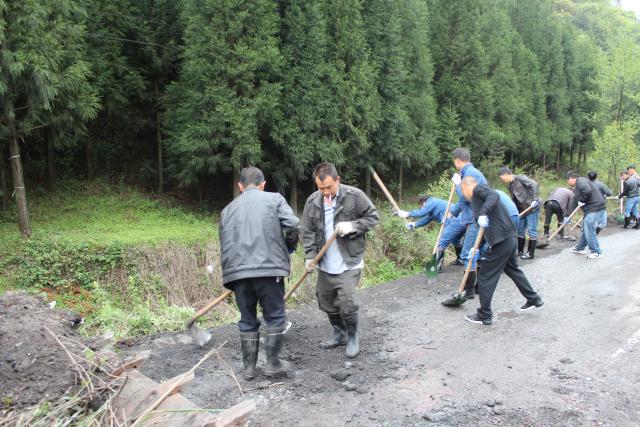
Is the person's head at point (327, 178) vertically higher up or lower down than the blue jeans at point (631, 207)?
higher up

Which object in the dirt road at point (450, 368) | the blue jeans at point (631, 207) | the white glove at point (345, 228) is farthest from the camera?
the blue jeans at point (631, 207)

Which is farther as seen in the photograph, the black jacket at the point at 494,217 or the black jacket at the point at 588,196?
the black jacket at the point at 588,196

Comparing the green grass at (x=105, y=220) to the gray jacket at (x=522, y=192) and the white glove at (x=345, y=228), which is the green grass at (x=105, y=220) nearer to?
the white glove at (x=345, y=228)

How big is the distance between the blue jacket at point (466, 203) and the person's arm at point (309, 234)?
2.54 m

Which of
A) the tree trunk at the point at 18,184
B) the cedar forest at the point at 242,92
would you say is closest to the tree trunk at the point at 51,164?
the cedar forest at the point at 242,92

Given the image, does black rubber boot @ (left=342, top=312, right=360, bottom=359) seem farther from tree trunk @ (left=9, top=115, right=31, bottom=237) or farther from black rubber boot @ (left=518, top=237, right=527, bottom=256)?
tree trunk @ (left=9, top=115, right=31, bottom=237)

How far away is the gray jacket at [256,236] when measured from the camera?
4551 mm

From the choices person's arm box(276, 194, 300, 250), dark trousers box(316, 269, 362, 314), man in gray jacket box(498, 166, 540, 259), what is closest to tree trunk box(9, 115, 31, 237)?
dark trousers box(316, 269, 362, 314)

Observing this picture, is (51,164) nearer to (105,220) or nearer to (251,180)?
A: (105,220)

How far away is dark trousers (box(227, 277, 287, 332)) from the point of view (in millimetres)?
4652

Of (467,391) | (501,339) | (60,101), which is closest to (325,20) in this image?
(60,101)

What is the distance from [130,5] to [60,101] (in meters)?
5.80

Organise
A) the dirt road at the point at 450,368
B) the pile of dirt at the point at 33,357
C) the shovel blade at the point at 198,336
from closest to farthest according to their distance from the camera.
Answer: the pile of dirt at the point at 33,357 → the dirt road at the point at 450,368 → the shovel blade at the point at 198,336

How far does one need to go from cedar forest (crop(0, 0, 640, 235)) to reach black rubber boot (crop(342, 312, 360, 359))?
7109 mm
